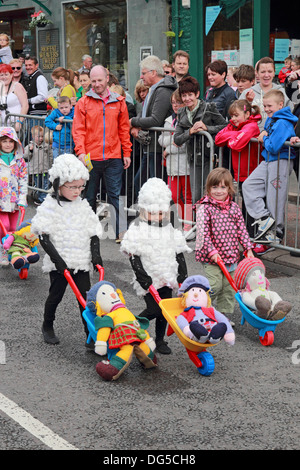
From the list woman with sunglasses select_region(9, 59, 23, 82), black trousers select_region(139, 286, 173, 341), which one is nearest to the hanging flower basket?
woman with sunglasses select_region(9, 59, 23, 82)

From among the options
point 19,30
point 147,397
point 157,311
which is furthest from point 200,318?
point 19,30

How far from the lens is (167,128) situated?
30.9 feet

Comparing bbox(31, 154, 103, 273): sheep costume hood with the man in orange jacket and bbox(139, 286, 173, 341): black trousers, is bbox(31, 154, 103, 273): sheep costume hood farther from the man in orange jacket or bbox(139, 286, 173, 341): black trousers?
the man in orange jacket

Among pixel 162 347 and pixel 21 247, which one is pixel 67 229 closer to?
pixel 162 347

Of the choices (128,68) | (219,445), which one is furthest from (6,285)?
(128,68)

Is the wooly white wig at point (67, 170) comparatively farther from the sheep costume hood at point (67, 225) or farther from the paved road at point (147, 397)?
the paved road at point (147, 397)

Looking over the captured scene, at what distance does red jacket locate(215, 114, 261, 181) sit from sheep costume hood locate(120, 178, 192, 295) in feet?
10.3

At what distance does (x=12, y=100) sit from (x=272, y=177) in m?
5.93

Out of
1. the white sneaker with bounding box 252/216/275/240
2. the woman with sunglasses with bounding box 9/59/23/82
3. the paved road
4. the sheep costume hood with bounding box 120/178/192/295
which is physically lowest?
the paved road

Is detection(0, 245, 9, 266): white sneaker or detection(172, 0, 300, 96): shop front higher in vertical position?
detection(172, 0, 300, 96): shop front

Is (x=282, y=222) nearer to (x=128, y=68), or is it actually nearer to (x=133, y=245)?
(x=133, y=245)

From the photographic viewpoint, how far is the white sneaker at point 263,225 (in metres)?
8.33

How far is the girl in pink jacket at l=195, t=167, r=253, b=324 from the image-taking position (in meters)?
6.31

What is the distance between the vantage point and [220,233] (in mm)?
6398
